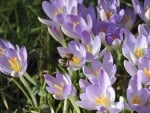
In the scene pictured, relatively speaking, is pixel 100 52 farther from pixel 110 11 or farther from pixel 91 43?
pixel 110 11

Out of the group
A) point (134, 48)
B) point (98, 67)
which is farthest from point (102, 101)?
point (134, 48)

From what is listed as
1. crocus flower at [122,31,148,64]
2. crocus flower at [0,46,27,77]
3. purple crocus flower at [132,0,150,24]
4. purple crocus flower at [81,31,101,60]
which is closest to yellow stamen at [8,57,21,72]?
crocus flower at [0,46,27,77]

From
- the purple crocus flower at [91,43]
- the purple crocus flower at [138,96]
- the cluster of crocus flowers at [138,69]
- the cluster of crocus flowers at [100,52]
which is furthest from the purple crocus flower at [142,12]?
the purple crocus flower at [138,96]

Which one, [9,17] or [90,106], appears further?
[9,17]

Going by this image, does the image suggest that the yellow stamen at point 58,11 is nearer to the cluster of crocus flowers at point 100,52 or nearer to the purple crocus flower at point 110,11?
the cluster of crocus flowers at point 100,52

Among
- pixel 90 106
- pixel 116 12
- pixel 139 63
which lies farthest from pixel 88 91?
pixel 116 12

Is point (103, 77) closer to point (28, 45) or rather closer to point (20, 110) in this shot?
point (20, 110)
